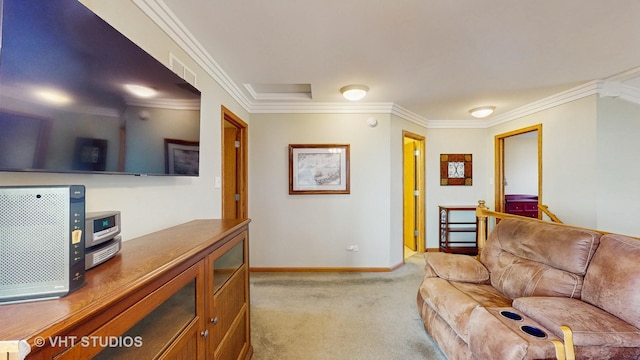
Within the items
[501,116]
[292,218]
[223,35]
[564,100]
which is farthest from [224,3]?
[501,116]

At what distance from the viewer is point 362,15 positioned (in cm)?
165

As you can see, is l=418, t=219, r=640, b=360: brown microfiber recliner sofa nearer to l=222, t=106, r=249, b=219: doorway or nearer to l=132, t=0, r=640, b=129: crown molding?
l=132, t=0, r=640, b=129: crown molding

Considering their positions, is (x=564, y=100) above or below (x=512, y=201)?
above

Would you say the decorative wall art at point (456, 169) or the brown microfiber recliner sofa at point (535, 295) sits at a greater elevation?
the decorative wall art at point (456, 169)

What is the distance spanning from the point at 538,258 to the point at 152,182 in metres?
2.69

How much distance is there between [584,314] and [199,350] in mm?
1919

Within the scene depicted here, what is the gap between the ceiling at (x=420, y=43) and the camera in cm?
160

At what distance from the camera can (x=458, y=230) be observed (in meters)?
4.21

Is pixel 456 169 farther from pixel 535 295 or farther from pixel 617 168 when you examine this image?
pixel 535 295

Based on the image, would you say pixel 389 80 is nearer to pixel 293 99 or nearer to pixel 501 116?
pixel 293 99

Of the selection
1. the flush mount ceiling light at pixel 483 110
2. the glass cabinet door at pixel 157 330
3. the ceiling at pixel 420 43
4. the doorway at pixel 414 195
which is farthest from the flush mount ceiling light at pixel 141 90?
the flush mount ceiling light at pixel 483 110

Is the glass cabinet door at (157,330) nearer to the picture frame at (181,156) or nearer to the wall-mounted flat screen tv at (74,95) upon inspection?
the wall-mounted flat screen tv at (74,95)

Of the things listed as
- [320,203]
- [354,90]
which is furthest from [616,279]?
[320,203]

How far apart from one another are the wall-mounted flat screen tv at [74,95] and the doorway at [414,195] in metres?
3.65
